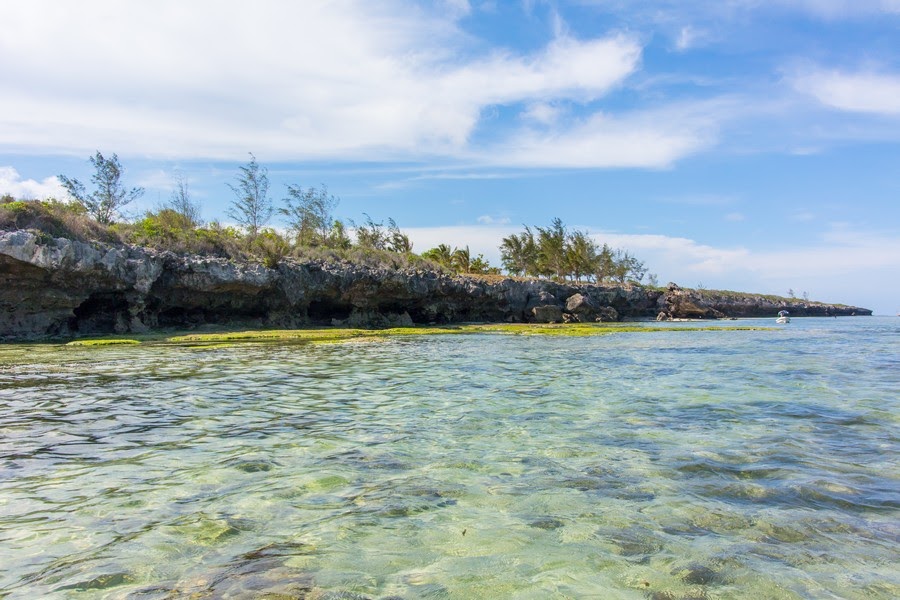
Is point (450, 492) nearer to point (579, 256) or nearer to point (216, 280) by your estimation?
point (216, 280)

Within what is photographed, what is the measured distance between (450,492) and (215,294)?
1216 inches

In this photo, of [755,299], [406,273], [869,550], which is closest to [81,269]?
[406,273]

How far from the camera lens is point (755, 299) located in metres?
89.9

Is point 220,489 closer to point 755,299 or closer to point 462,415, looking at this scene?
point 462,415

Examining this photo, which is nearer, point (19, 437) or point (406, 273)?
point (19, 437)

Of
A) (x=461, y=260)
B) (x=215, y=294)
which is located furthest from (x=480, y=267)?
(x=215, y=294)

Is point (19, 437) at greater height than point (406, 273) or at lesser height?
lesser

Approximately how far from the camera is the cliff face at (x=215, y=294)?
82.5 feet

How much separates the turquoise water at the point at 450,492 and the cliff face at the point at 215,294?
1764 cm

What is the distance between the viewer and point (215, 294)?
106 ft

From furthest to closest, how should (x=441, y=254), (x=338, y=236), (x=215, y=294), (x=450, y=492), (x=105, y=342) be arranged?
1. (x=441, y=254)
2. (x=338, y=236)
3. (x=215, y=294)
4. (x=105, y=342)
5. (x=450, y=492)

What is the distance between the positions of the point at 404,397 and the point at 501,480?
5.29m

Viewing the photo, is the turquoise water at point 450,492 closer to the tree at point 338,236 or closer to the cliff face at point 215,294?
the cliff face at point 215,294

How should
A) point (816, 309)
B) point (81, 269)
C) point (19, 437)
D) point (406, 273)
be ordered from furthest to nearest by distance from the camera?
point (816, 309)
point (406, 273)
point (81, 269)
point (19, 437)
